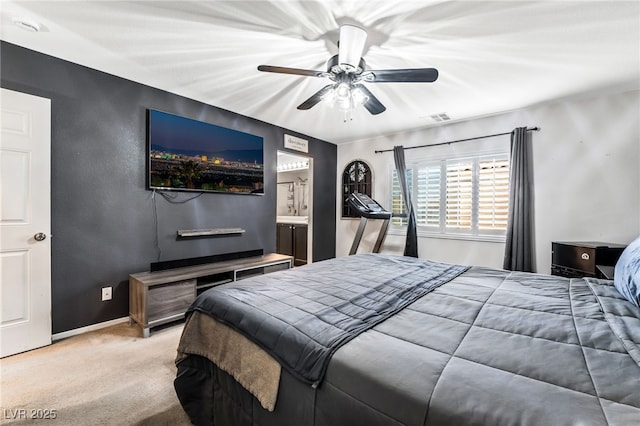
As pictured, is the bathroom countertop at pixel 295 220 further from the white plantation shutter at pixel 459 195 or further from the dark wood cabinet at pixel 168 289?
the white plantation shutter at pixel 459 195

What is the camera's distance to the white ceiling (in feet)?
5.77

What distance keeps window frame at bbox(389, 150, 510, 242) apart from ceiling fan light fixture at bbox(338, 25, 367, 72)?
2.69 meters

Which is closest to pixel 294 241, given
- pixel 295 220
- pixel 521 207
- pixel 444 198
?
pixel 295 220

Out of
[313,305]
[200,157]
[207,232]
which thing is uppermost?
[200,157]

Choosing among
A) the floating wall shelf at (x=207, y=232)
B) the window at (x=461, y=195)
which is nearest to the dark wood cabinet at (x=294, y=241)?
the floating wall shelf at (x=207, y=232)

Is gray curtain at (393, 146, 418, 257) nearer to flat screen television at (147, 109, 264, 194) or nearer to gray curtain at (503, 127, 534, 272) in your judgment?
gray curtain at (503, 127, 534, 272)

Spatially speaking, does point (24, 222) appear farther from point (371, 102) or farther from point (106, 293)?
point (371, 102)

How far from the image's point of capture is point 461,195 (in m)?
3.98

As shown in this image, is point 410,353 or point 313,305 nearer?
point 410,353

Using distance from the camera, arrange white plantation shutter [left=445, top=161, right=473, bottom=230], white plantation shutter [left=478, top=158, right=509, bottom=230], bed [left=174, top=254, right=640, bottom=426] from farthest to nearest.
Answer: white plantation shutter [left=445, top=161, right=473, bottom=230] < white plantation shutter [left=478, top=158, right=509, bottom=230] < bed [left=174, top=254, right=640, bottom=426]

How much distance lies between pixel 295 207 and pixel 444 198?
332 cm

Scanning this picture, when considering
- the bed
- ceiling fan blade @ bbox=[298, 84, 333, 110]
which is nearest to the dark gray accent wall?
ceiling fan blade @ bbox=[298, 84, 333, 110]

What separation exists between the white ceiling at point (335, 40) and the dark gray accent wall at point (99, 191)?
180 mm

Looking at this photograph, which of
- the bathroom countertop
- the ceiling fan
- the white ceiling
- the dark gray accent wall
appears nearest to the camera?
the white ceiling
